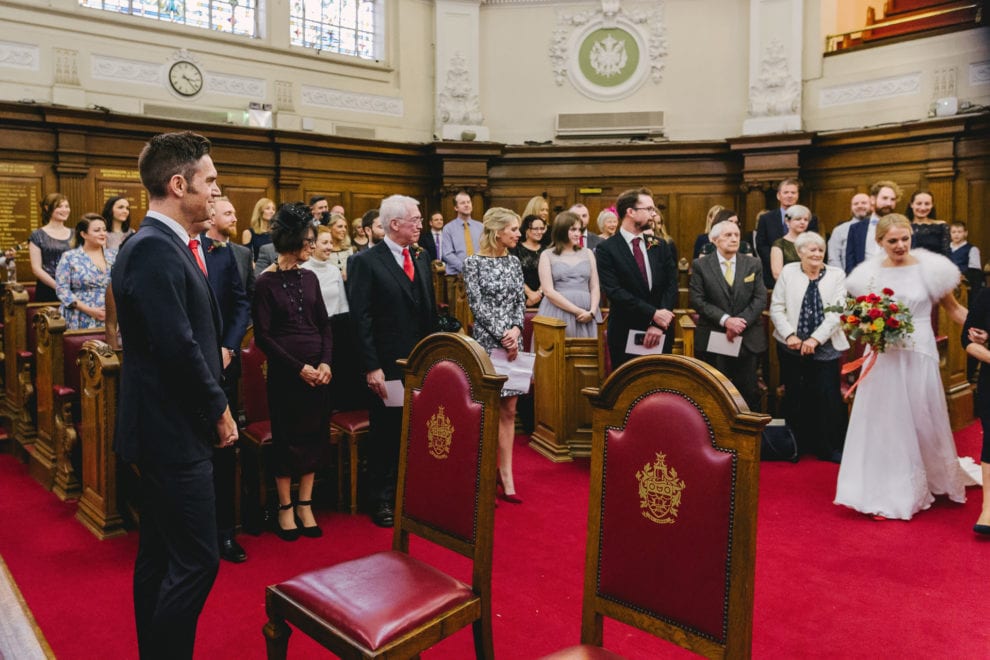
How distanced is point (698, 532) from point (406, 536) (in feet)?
3.30

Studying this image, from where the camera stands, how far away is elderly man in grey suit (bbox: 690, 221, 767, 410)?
4.75 m

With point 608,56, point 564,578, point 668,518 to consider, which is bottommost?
point 564,578

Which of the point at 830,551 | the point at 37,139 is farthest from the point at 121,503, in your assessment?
the point at 37,139

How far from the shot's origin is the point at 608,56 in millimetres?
10117

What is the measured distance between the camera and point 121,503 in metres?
3.63

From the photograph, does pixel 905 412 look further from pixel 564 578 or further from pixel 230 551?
pixel 230 551

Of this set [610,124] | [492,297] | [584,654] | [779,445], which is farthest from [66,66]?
[584,654]

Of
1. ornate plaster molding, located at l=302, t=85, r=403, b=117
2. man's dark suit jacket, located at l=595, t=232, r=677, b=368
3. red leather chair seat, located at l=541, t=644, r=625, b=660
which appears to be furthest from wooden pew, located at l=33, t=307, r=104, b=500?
ornate plaster molding, located at l=302, t=85, r=403, b=117

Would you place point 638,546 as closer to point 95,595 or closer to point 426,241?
point 95,595

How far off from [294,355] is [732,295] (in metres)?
2.80

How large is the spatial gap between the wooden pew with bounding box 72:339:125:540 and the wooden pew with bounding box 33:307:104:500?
0.35m

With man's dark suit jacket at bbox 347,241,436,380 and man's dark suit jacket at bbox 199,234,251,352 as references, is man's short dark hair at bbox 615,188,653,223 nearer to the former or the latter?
man's dark suit jacket at bbox 347,241,436,380

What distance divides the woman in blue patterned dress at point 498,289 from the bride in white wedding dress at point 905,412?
180 cm

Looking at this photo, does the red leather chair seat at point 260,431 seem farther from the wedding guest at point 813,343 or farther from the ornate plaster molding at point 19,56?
the ornate plaster molding at point 19,56
